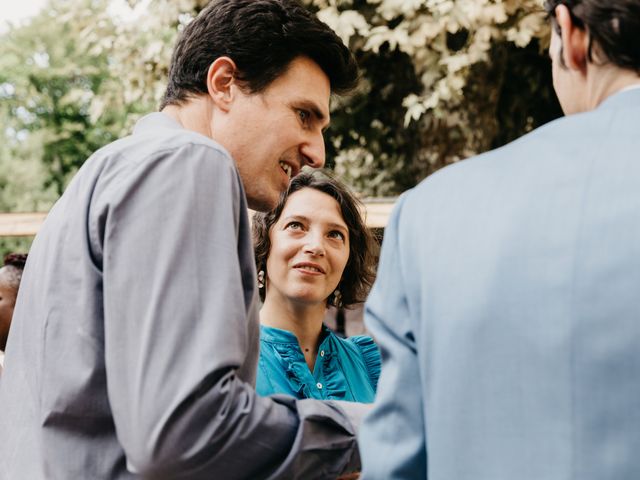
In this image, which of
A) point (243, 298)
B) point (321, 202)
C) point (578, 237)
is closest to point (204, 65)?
point (243, 298)

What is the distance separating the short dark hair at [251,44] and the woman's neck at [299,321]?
1139 mm

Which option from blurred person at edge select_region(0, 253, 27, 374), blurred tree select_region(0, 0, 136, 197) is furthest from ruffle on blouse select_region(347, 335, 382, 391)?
blurred tree select_region(0, 0, 136, 197)

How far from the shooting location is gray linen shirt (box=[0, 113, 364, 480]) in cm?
136

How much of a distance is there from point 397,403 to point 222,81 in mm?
831

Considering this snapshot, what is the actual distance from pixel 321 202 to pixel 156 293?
1.83 m

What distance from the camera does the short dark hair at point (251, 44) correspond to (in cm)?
189

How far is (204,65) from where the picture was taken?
1909 mm

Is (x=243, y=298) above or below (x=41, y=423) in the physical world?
above

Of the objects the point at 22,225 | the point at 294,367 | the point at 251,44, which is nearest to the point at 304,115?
the point at 251,44

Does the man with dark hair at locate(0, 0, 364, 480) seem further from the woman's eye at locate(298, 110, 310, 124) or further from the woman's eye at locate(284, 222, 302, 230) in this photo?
the woman's eye at locate(284, 222, 302, 230)

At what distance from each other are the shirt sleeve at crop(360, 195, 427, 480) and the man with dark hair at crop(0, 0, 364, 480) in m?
0.15

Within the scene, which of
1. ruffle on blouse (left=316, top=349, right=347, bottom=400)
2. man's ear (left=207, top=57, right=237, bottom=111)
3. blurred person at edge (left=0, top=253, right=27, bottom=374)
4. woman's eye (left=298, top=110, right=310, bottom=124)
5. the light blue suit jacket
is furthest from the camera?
blurred person at edge (left=0, top=253, right=27, bottom=374)

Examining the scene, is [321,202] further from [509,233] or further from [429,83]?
[429,83]

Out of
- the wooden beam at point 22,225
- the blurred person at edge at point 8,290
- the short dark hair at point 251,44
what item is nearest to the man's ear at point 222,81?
the short dark hair at point 251,44
